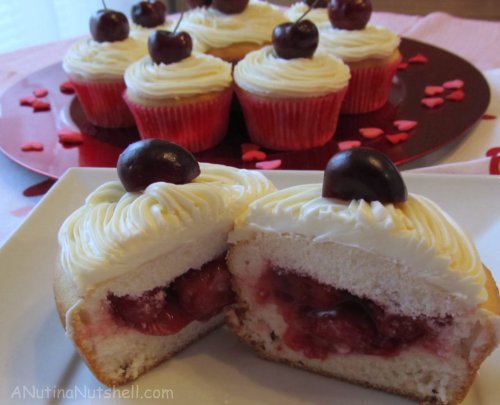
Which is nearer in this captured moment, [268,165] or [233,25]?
[268,165]

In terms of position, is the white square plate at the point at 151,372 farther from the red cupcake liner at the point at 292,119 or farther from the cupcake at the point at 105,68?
the cupcake at the point at 105,68

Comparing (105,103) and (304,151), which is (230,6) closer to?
(105,103)

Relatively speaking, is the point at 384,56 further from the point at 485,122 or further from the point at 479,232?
the point at 479,232

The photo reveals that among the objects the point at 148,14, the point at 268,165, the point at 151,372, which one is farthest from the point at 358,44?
the point at 151,372

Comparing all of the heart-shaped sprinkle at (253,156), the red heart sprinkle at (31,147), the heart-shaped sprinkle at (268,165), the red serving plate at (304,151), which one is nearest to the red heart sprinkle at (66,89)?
the red serving plate at (304,151)

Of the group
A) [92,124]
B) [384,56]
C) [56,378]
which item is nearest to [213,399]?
[56,378]

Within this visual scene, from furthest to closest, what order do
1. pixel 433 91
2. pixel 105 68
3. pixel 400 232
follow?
pixel 433 91, pixel 105 68, pixel 400 232
